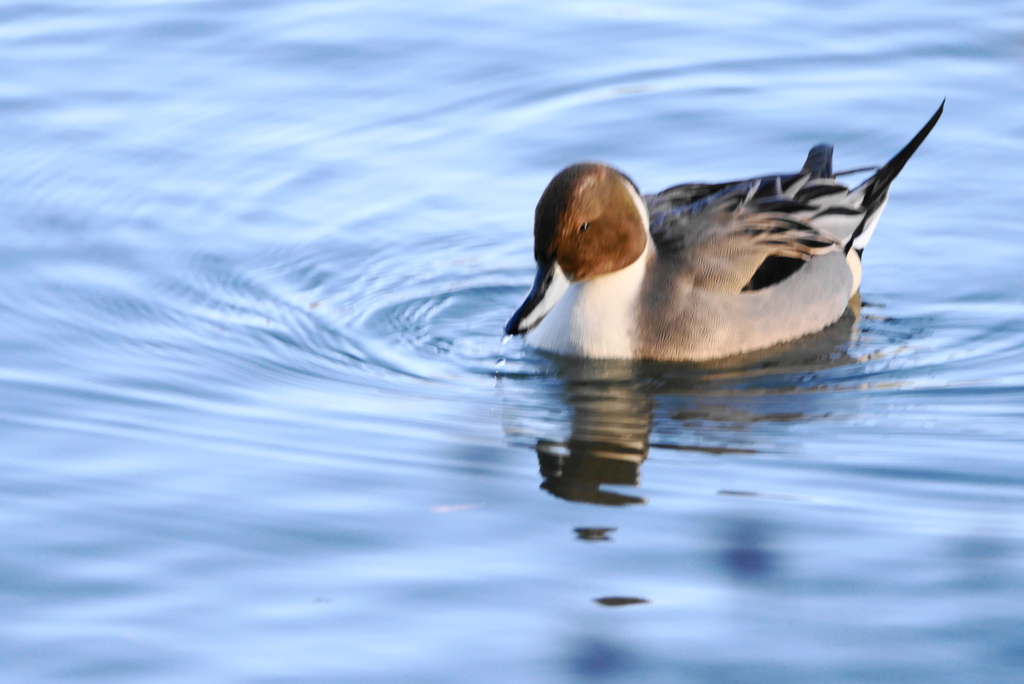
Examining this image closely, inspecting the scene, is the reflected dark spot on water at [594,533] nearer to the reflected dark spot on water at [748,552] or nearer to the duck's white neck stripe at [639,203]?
the reflected dark spot on water at [748,552]

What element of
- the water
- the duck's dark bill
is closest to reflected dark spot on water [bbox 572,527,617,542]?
the water

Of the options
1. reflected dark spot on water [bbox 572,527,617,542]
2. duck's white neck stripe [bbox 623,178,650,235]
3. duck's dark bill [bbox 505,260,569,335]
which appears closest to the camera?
reflected dark spot on water [bbox 572,527,617,542]

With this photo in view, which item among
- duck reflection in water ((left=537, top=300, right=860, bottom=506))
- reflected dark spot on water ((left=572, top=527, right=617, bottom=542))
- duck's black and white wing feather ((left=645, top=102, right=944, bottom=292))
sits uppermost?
duck's black and white wing feather ((left=645, top=102, right=944, bottom=292))

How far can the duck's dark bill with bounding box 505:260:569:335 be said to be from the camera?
6.59 meters

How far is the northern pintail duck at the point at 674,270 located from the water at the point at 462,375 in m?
0.15

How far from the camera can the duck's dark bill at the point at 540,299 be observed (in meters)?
6.59

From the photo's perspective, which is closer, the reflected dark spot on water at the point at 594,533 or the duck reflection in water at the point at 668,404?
the reflected dark spot on water at the point at 594,533

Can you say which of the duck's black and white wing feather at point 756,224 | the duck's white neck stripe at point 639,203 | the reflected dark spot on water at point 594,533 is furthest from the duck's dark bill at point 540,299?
the reflected dark spot on water at point 594,533

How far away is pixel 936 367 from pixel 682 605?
270 cm

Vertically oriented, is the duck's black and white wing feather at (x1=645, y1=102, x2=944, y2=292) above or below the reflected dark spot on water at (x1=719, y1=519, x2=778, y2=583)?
above

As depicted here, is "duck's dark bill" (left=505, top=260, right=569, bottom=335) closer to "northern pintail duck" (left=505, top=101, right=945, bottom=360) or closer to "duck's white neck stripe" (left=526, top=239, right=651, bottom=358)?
"northern pintail duck" (left=505, top=101, right=945, bottom=360)

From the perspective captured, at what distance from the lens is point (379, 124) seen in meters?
9.62

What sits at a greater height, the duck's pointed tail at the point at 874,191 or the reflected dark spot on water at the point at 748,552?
the duck's pointed tail at the point at 874,191

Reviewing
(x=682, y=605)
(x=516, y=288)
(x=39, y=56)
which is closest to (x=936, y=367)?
(x=516, y=288)
